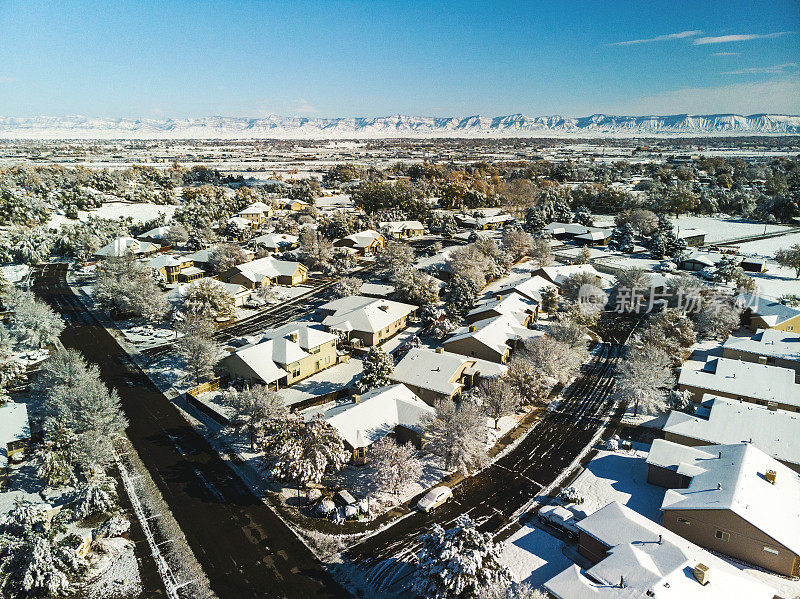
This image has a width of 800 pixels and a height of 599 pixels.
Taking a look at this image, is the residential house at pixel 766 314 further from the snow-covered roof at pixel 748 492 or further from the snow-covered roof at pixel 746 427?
the snow-covered roof at pixel 748 492

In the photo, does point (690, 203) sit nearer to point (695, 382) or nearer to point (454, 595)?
point (695, 382)

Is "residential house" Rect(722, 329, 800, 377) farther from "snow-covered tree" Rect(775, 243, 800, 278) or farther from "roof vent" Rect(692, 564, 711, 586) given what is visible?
"roof vent" Rect(692, 564, 711, 586)

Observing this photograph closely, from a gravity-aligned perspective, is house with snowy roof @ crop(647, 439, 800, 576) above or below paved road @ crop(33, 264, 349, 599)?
above

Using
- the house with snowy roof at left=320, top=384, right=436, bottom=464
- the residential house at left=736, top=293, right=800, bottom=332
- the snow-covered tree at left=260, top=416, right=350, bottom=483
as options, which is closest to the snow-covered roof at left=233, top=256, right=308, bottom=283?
the house with snowy roof at left=320, top=384, right=436, bottom=464

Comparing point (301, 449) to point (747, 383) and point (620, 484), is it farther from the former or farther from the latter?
point (747, 383)

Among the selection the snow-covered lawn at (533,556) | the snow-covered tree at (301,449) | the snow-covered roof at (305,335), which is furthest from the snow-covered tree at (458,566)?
the snow-covered roof at (305,335)
